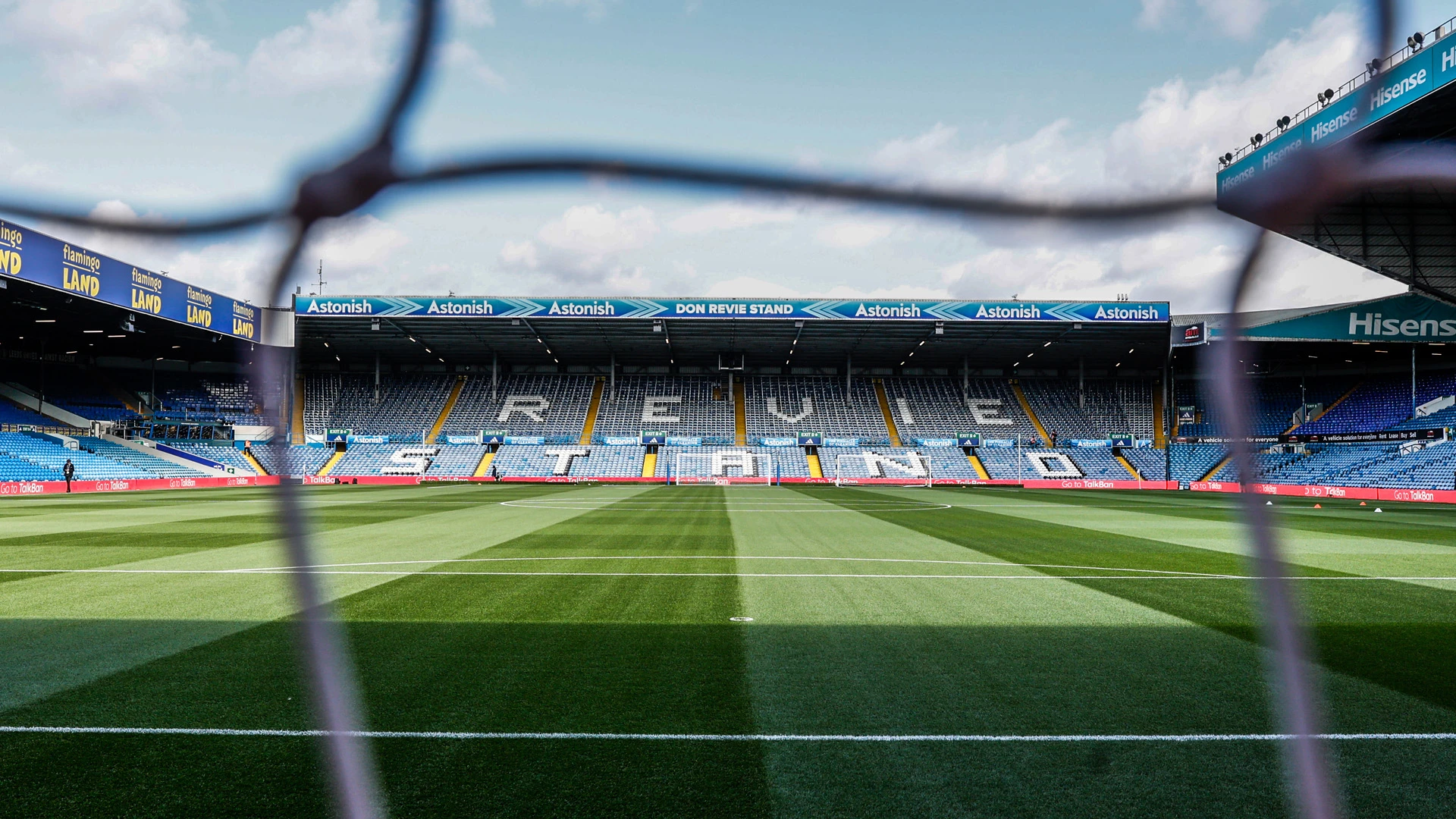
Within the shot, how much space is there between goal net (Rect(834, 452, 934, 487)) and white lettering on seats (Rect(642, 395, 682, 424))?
12.5m

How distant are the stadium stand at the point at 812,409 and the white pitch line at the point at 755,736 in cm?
5060

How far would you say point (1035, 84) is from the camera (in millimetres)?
1261

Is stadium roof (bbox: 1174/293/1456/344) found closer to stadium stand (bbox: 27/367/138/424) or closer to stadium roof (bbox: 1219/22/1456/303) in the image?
stadium roof (bbox: 1219/22/1456/303)

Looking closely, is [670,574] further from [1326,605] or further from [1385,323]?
[1385,323]

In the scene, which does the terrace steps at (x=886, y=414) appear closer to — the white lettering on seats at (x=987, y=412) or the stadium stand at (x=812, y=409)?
the stadium stand at (x=812, y=409)

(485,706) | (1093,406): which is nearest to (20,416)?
(485,706)

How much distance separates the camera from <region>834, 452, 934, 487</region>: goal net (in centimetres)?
4856

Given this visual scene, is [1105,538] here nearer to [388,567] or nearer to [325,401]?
[388,567]

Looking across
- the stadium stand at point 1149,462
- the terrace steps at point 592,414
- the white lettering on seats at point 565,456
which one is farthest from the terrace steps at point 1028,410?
the white lettering on seats at point 565,456

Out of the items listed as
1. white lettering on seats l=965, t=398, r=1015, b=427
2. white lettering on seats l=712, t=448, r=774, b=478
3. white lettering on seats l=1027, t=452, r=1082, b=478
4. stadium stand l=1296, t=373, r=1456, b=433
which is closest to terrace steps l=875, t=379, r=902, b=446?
white lettering on seats l=965, t=398, r=1015, b=427

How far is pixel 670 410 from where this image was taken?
57750 mm

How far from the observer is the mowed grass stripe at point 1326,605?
5.46m

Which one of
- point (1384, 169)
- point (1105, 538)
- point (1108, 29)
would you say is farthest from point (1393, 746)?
point (1105, 538)

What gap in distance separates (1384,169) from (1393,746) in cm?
397
